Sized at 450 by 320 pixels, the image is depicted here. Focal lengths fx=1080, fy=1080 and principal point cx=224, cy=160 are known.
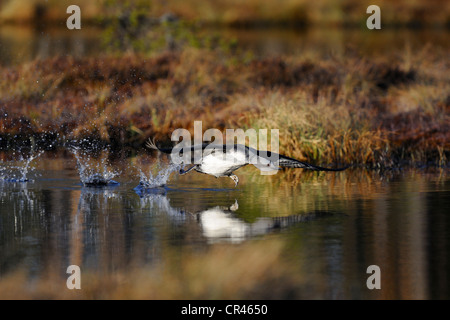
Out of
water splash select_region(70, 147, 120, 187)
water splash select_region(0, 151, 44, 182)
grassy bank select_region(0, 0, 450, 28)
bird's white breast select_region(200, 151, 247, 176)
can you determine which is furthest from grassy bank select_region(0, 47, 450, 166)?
grassy bank select_region(0, 0, 450, 28)

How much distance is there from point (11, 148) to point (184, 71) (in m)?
6.71

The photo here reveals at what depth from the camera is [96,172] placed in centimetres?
1831

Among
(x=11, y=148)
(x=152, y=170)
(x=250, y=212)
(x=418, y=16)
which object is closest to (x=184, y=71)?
(x=11, y=148)

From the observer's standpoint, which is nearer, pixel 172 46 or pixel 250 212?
pixel 250 212

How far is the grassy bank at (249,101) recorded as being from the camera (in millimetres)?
20172

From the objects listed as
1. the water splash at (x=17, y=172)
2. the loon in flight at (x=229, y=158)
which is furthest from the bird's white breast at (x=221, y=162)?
the water splash at (x=17, y=172)

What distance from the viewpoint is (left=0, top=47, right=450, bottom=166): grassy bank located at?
20.2 meters

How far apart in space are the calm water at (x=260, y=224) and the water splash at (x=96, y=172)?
0.54ft

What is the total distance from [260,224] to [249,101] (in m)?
10.7

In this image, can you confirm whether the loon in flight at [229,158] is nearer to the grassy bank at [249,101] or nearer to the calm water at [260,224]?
the calm water at [260,224]

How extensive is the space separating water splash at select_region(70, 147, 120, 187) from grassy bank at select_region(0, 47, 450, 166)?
3058mm

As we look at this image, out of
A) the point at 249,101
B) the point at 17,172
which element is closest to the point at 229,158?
the point at 17,172
